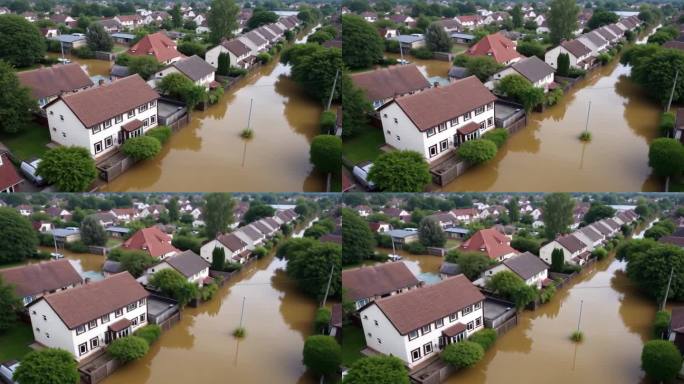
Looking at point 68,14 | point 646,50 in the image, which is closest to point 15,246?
point 68,14

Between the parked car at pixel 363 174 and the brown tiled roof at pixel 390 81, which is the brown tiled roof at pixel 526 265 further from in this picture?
the parked car at pixel 363 174

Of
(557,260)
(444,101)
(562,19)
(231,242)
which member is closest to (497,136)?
(444,101)

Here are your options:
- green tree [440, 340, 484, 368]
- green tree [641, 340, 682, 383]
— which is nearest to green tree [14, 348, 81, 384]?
green tree [440, 340, 484, 368]

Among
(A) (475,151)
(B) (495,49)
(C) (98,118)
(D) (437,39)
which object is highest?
(D) (437,39)

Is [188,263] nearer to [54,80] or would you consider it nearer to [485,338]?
[54,80]

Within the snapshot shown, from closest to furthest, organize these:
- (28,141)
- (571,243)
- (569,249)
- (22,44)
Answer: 1. (28,141)
2. (22,44)
3. (569,249)
4. (571,243)

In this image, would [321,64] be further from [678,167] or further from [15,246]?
[15,246]
